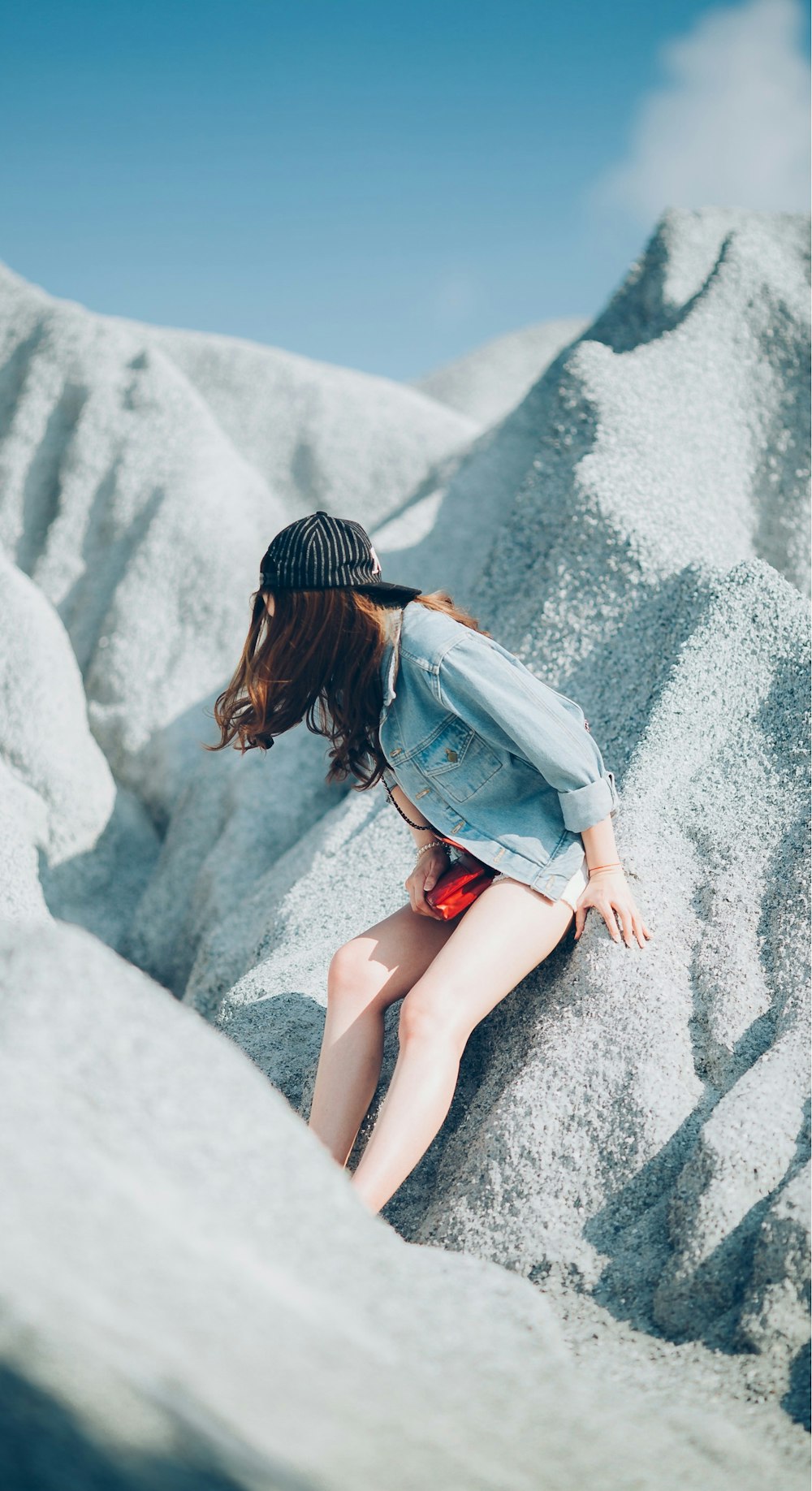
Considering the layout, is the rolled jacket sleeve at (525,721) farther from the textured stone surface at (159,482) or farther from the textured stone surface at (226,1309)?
the textured stone surface at (159,482)

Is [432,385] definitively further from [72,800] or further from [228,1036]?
[228,1036]

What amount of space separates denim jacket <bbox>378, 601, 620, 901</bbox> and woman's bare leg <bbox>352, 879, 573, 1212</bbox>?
6 cm

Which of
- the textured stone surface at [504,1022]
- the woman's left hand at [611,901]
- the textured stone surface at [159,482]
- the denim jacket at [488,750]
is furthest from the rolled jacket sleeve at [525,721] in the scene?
the textured stone surface at [159,482]

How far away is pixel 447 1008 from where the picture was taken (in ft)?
6.05

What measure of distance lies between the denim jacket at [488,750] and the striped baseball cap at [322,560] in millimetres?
94

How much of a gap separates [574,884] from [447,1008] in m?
0.34

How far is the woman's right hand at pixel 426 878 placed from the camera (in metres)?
2.10

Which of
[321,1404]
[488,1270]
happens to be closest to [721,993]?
[488,1270]

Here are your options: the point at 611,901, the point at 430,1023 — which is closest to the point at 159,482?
the point at 611,901

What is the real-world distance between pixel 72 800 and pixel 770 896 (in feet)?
8.61

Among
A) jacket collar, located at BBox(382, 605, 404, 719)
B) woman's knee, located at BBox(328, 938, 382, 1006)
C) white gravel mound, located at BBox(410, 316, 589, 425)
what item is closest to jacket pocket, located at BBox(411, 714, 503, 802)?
jacket collar, located at BBox(382, 605, 404, 719)

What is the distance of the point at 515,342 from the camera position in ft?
37.2

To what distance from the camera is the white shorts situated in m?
1.97

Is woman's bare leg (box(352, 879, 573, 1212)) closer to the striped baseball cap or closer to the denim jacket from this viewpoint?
the denim jacket
